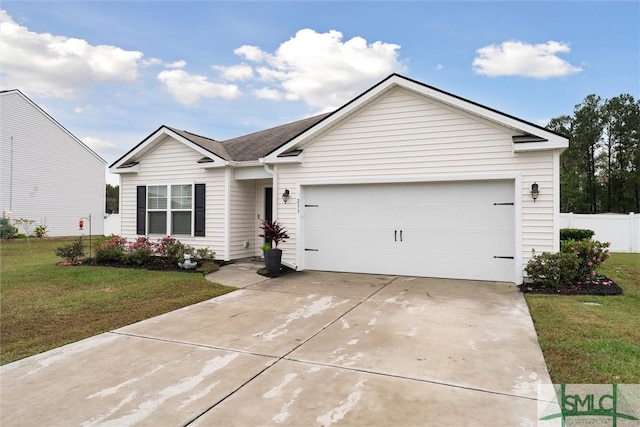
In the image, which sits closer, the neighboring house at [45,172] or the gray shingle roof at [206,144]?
the gray shingle roof at [206,144]

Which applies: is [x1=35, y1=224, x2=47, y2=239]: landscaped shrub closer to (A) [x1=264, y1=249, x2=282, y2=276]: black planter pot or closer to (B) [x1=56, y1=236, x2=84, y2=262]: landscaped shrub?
(B) [x1=56, y1=236, x2=84, y2=262]: landscaped shrub

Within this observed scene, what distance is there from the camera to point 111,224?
2619 cm

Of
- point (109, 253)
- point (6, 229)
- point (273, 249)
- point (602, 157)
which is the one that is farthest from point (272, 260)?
point (602, 157)

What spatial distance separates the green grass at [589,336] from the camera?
352 cm

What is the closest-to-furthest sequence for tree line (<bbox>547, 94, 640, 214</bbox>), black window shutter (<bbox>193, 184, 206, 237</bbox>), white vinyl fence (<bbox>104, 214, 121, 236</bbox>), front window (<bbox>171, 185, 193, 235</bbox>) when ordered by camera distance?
black window shutter (<bbox>193, 184, 206, 237</bbox>) < front window (<bbox>171, 185, 193, 235</bbox>) < white vinyl fence (<bbox>104, 214, 121, 236</bbox>) < tree line (<bbox>547, 94, 640, 214</bbox>)

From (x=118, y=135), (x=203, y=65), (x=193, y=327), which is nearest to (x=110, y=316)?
(x=193, y=327)

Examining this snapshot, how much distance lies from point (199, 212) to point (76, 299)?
16.0ft

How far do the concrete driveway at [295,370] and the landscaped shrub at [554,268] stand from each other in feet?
5.44

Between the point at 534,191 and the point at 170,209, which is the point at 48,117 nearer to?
the point at 170,209

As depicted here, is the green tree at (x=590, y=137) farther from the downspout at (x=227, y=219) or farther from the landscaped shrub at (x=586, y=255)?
the downspout at (x=227, y=219)

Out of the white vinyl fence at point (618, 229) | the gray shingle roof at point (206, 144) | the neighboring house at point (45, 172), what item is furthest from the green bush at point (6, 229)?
the white vinyl fence at point (618, 229)

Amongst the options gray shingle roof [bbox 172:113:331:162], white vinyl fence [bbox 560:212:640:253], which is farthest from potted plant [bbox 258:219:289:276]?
white vinyl fence [bbox 560:212:640:253]

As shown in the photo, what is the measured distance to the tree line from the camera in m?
31.6

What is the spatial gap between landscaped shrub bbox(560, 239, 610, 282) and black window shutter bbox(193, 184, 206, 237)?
9.22 m
